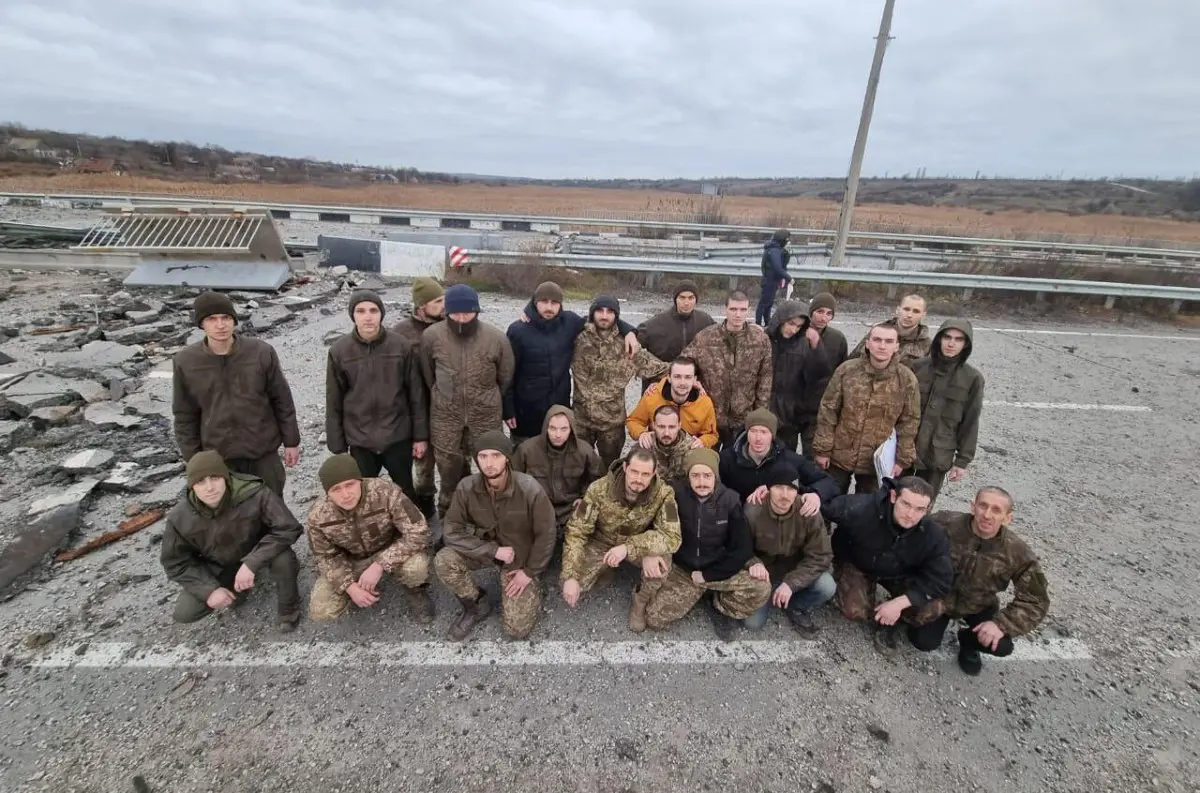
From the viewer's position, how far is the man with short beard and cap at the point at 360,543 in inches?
123

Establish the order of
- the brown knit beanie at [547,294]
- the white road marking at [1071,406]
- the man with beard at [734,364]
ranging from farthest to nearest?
the white road marking at [1071,406] < the man with beard at [734,364] < the brown knit beanie at [547,294]

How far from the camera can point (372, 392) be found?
3.63 m

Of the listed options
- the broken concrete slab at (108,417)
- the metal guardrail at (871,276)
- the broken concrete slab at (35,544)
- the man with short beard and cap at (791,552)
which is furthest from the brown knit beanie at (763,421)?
the metal guardrail at (871,276)

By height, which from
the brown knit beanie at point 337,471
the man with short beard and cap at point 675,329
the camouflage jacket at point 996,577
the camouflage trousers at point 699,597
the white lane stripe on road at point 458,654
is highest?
the man with short beard and cap at point 675,329

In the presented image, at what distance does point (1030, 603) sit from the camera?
3014mm

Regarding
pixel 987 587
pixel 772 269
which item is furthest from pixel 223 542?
pixel 772 269

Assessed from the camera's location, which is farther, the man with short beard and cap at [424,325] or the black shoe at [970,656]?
the man with short beard and cap at [424,325]

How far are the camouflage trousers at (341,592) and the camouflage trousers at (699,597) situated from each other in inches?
57.2

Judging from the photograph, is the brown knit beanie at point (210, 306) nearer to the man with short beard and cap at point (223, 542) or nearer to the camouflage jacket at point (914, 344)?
the man with short beard and cap at point (223, 542)

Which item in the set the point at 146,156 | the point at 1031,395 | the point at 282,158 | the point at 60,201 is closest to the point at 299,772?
the point at 1031,395

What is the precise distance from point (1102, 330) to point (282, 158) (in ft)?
212

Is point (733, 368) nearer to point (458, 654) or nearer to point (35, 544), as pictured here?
point (458, 654)

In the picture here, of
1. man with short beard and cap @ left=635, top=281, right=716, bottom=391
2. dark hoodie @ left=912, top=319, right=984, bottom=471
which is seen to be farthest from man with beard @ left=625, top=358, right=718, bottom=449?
dark hoodie @ left=912, top=319, right=984, bottom=471

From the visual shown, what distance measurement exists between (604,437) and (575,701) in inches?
79.3
